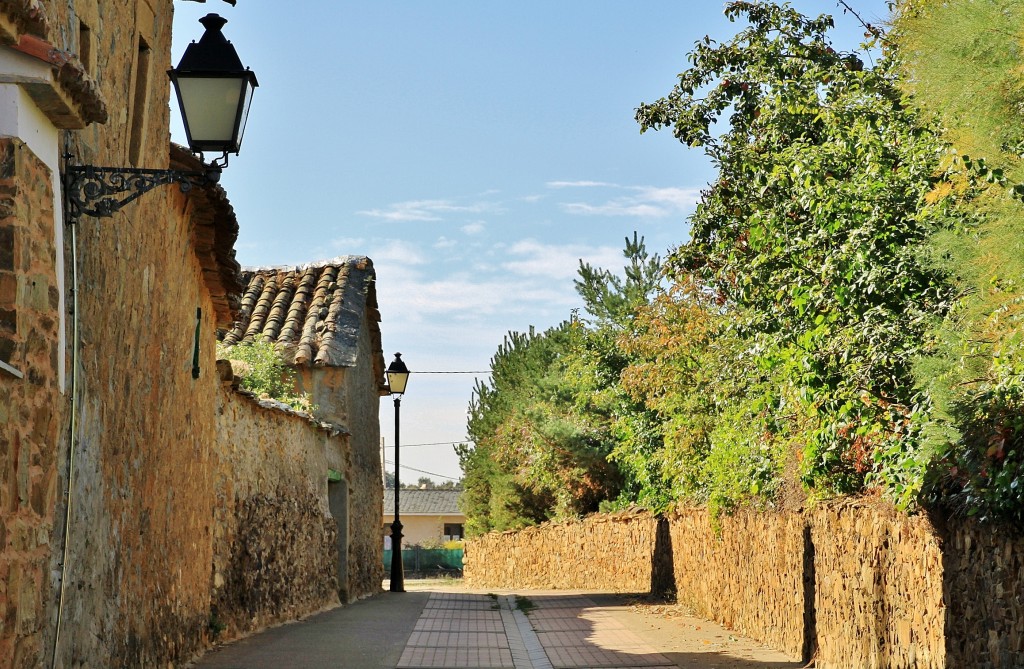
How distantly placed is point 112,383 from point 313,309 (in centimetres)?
1393

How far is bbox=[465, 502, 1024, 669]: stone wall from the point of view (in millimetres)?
7184

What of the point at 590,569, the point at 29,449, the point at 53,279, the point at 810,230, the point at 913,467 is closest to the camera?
the point at 29,449

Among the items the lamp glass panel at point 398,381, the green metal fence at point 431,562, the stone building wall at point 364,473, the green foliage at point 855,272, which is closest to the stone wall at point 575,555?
the green foliage at point 855,272

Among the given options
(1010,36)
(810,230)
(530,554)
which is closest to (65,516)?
(1010,36)

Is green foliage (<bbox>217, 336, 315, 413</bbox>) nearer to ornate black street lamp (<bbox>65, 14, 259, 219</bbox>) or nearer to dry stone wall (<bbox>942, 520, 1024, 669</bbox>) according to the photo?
ornate black street lamp (<bbox>65, 14, 259, 219</bbox>)

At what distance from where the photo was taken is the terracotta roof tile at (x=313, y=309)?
19750 millimetres

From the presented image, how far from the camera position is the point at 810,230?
10.4m

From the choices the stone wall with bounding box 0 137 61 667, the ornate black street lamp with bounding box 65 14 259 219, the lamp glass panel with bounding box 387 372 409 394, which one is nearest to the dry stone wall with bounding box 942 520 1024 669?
the ornate black street lamp with bounding box 65 14 259 219

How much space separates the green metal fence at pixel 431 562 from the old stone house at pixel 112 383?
42.4 metres

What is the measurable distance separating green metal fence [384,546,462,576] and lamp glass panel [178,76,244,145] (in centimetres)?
4975

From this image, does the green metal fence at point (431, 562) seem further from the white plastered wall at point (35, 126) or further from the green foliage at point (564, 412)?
the white plastered wall at point (35, 126)

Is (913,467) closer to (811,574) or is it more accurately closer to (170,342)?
(811,574)

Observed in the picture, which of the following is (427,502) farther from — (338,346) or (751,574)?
(751,574)

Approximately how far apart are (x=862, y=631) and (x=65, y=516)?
639 cm
